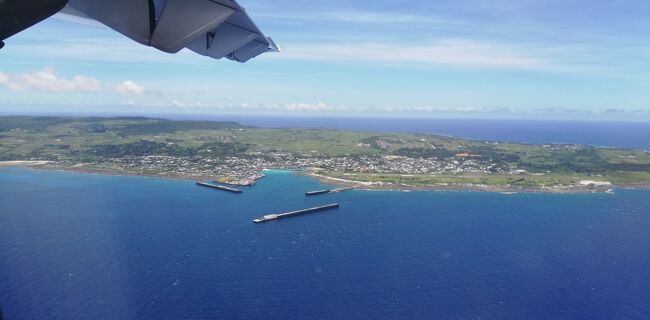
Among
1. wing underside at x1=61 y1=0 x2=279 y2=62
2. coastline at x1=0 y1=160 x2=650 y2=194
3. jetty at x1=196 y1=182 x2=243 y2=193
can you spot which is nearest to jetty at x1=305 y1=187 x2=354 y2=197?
coastline at x1=0 y1=160 x2=650 y2=194

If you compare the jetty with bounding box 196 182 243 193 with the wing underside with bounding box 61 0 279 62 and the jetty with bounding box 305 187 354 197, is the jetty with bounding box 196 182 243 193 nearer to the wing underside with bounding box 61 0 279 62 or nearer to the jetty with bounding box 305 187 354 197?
the jetty with bounding box 305 187 354 197

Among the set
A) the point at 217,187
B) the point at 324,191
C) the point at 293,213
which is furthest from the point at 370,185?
the point at 217,187

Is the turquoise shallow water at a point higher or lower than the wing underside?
lower

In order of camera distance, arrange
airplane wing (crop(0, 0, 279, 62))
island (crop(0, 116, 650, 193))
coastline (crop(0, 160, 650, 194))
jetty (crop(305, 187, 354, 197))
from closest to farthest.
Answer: airplane wing (crop(0, 0, 279, 62)) < jetty (crop(305, 187, 354, 197)) < coastline (crop(0, 160, 650, 194)) < island (crop(0, 116, 650, 193))

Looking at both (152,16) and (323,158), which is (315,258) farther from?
(323,158)

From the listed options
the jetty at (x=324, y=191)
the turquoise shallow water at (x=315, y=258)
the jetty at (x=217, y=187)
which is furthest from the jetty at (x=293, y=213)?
the jetty at (x=217, y=187)

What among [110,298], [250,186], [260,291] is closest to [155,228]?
[110,298]

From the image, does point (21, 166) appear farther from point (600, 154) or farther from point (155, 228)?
point (600, 154)
